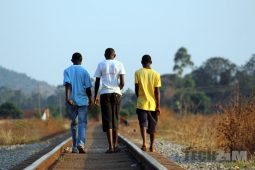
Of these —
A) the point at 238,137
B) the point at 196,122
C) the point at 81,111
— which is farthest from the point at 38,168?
the point at 196,122

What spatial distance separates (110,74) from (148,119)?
106cm

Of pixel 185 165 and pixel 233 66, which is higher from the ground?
pixel 233 66

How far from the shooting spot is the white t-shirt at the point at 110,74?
428 inches

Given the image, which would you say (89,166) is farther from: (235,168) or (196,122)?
(196,122)

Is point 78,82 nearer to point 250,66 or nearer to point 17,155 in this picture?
point 17,155

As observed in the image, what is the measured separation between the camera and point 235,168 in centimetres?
988

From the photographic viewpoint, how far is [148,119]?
36.5ft

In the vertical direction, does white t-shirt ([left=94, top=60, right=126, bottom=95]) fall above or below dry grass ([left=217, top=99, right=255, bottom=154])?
above

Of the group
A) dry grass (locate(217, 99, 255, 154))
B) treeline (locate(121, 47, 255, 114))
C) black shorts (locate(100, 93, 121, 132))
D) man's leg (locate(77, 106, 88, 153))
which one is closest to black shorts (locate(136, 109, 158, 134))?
black shorts (locate(100, 93, 121, 132))

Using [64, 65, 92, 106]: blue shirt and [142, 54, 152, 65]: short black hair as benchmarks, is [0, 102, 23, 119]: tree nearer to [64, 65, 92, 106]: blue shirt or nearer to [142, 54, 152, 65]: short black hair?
[64, 65, 92, 106]: blue shirt

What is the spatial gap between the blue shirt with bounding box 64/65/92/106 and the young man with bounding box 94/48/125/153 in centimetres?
21

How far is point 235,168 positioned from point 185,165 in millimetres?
963

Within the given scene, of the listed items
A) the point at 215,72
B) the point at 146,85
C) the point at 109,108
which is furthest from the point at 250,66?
the point at 109,108

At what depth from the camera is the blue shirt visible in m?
11.0
